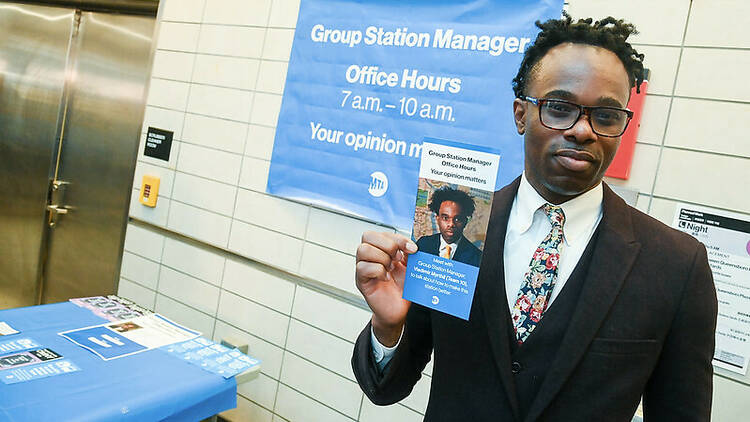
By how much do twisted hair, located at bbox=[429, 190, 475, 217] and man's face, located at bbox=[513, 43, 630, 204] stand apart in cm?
18

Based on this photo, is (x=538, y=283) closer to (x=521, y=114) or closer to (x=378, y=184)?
(x=521, y=114)

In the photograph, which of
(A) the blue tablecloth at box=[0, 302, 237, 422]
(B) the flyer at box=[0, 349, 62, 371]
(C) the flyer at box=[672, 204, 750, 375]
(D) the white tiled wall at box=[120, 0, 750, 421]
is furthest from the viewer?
(D) the white tiled wall at box=[120, 0, 750, 421]

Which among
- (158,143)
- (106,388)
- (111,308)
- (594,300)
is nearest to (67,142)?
(158,143)

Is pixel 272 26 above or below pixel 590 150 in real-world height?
above

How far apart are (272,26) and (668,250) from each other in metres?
2.56

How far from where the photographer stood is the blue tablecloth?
138cm

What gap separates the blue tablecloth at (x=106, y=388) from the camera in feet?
4.52

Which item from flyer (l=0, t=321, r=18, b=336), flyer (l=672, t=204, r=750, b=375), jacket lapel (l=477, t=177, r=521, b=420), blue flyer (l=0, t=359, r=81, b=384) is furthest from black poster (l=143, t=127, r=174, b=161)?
flyer (l=672, t=204, r=750, b=375)

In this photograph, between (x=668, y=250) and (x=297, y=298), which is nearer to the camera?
(x=668, y=250)

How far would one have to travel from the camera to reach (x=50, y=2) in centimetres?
387

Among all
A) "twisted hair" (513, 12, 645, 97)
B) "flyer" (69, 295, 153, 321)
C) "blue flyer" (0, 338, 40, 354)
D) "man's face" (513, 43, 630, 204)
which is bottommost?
"blue flyer" (0, 338, 40, 354)

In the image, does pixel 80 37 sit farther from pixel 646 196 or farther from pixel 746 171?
pixel 746 171

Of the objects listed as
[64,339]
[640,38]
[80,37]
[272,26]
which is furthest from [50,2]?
[640,38]

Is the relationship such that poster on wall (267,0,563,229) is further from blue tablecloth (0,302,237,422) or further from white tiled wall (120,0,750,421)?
blue tablecloth (0,302,237,422)
